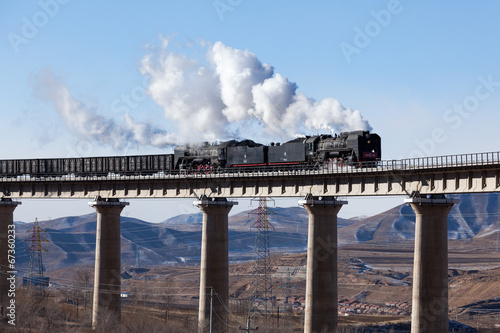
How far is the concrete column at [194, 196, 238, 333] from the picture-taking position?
71625 millimetres

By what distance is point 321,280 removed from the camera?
64938 millimetres

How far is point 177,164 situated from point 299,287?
116 metres

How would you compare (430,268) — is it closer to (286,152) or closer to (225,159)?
(286,152)

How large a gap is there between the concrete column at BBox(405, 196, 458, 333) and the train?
21.6ft

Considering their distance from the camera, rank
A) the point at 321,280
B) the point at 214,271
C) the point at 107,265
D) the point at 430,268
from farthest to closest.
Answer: the point at 107,265 < the point at 214,271 < the point at 321,280 < the point at 430,268

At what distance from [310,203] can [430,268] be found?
1327 cm

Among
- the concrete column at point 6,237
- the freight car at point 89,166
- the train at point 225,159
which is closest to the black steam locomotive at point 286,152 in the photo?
the train at point 225,159

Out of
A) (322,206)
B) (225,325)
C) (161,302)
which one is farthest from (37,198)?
(161,302)

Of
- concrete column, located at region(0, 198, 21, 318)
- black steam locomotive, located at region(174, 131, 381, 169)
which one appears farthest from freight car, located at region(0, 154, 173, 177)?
concrete column, located at region(0, 198, 21, 318)

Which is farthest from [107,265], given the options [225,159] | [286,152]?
[286,152]

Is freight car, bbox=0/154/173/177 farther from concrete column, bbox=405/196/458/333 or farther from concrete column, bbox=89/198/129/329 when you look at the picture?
concrete column, bbox=405/196/458/333

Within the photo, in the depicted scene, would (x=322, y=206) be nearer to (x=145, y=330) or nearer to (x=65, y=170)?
(x=145, y=330)

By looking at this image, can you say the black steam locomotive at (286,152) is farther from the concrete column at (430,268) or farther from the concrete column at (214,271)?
the concrete column at (430,268)

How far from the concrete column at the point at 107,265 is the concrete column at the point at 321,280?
24039mm
